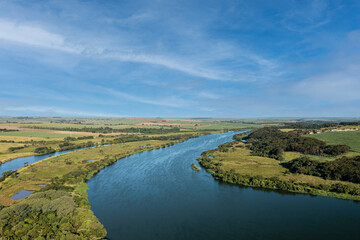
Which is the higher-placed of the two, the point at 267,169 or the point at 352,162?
the point at 352,162

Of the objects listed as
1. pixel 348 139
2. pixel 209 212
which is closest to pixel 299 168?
pixel 209 212

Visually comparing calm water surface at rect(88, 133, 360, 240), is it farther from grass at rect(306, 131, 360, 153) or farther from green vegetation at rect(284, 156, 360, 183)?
grass at rect(306, 131, 360, 153)

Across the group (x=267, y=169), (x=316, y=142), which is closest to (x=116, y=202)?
(x=267, y=169)

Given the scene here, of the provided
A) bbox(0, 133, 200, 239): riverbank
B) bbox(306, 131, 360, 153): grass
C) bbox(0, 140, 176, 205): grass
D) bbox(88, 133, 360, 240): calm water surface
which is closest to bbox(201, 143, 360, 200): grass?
bbox(88, 133, 360, 240): calm water surface

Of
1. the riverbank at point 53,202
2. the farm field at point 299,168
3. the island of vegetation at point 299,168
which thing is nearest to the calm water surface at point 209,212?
the riverbank at point 53,202

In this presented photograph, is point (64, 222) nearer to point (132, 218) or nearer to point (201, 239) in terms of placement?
point (132, 218)

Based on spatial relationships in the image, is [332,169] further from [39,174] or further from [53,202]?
[39,174]

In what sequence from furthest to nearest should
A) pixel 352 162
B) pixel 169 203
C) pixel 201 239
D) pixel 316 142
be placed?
pixel 316 142, pixel 352 162, pixel 169 203, pixel 201 239

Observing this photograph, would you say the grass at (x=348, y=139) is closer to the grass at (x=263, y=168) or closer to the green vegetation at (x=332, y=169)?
the grass at (x=263, y=168)
